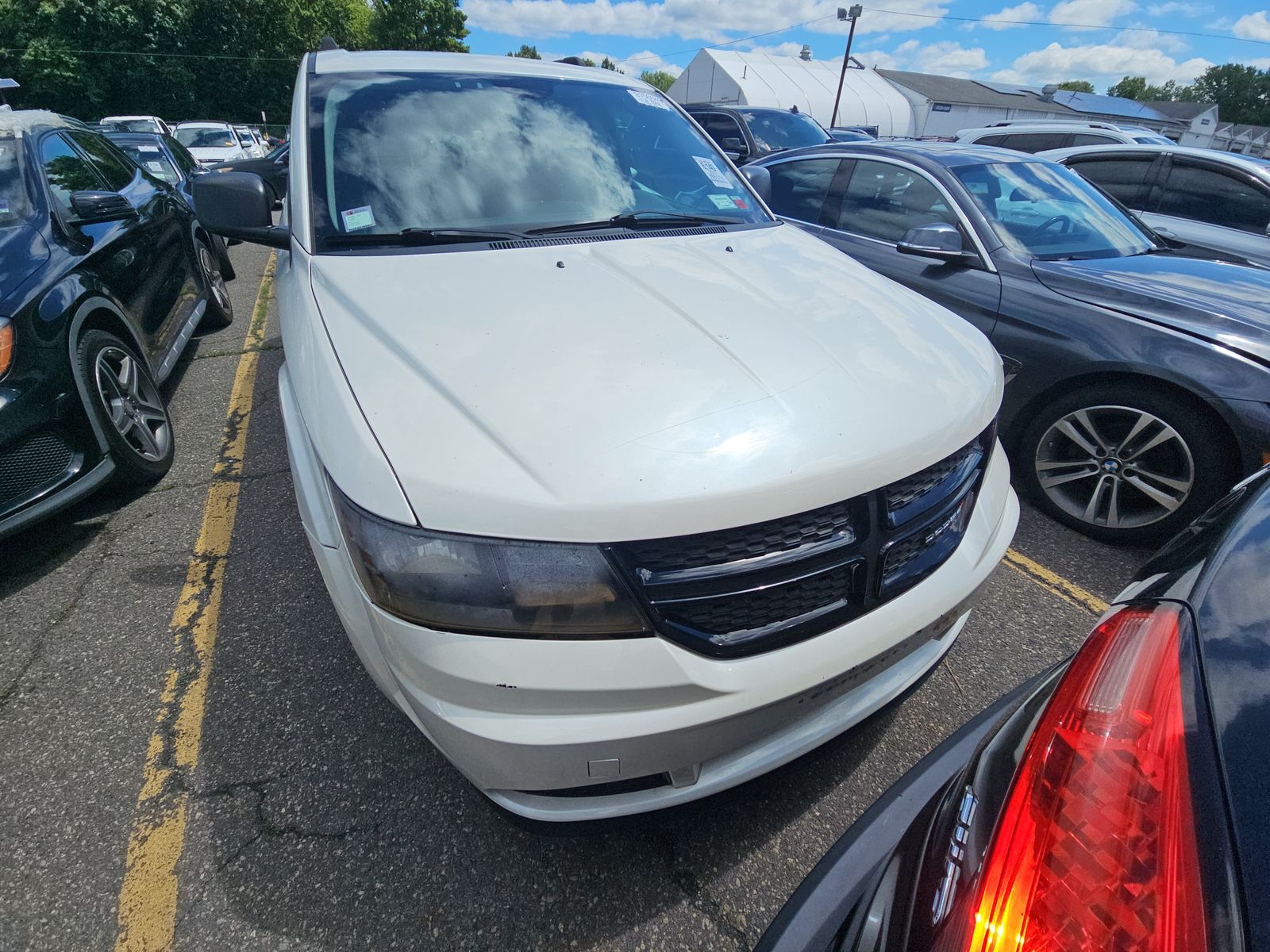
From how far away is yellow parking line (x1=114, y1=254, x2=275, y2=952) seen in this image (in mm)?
1507

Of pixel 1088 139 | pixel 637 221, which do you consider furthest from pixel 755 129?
pixel 637 221

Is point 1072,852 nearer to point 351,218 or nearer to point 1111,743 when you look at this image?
point 1111,743

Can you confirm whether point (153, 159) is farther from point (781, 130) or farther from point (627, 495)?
point (627, 495)

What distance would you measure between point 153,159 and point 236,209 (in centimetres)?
813

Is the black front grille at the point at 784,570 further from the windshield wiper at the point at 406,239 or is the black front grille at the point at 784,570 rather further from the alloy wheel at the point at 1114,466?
the alloy wheel at the point at 1114,466

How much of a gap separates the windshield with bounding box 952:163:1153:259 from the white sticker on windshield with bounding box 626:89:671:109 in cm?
181

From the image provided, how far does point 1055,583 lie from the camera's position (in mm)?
2703

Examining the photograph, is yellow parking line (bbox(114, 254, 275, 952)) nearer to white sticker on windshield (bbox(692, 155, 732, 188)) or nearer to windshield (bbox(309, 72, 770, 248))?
windshield (bbox(309, 72, 770, 248))

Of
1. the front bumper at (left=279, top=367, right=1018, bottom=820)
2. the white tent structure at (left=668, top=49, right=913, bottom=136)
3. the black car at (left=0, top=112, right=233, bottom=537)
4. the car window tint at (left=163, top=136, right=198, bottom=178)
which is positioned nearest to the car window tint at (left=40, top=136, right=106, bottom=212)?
the black car at (left=0, top=112, right=233, bottom=537)

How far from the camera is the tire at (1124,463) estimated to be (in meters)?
2.64

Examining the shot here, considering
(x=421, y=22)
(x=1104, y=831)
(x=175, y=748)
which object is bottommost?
(x=175, y=748)

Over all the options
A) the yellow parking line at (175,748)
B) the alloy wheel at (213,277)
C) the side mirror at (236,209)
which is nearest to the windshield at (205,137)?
the alloy wheel at (213,277)

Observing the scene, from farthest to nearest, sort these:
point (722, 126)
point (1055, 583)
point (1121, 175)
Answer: point (722, 126) < point (1121, 175) < point (1055, 583)

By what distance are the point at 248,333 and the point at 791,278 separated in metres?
5.30
